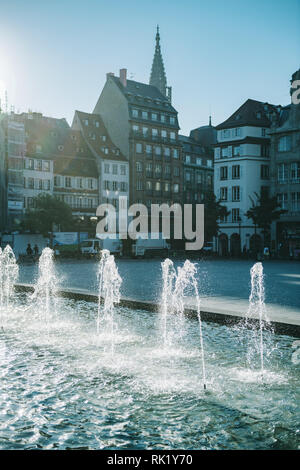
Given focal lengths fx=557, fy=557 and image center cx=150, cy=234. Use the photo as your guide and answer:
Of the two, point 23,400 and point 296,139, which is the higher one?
point 296,139

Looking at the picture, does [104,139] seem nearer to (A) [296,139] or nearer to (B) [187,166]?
(B) [187,166]

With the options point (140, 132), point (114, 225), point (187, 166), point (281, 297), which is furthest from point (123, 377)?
point (187, 166)

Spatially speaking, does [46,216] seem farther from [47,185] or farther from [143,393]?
[143,393]

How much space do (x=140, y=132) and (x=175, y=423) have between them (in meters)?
75.2

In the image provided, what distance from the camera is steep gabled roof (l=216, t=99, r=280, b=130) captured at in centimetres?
6935

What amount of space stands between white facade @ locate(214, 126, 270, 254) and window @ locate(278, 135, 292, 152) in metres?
4.71

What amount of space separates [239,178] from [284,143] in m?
7.68

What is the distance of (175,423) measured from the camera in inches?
258

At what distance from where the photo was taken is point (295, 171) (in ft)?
208

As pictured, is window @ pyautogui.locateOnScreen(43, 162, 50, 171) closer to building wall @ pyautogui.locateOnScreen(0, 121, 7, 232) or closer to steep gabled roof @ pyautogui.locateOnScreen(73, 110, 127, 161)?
building wall @ pyautogui.locateOnScreen(0, 121, 7, 232)

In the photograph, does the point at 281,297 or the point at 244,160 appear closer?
the point at 281,297

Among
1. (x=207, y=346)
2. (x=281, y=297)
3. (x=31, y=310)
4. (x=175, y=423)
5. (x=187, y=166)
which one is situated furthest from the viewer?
(x=187, y=166)

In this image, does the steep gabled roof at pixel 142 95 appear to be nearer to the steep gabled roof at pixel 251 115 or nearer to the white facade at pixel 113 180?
the white facade at pixel 113 180

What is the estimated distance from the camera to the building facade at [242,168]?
6881 centimetres
